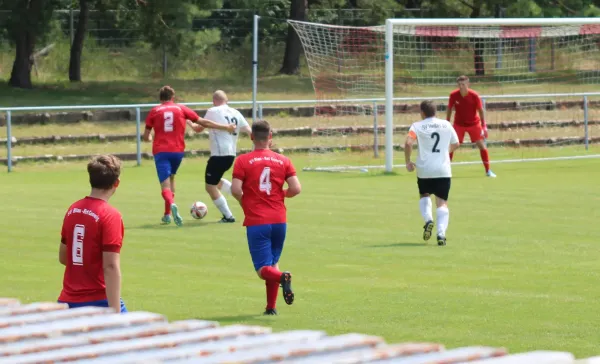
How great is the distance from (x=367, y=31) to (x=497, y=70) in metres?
5.58

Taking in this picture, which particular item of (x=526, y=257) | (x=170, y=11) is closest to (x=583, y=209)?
(x=526, y=257)

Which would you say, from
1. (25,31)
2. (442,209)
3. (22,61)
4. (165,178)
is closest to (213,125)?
(165,178)

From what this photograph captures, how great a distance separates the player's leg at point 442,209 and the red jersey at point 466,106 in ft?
28.0

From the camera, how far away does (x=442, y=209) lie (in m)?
14.0

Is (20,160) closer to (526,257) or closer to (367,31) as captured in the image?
(367,31)

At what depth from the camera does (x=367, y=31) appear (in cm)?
2609

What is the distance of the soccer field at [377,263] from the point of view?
31.5 feet

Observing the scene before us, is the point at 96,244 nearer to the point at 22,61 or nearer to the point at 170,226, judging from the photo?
the point at 170,226

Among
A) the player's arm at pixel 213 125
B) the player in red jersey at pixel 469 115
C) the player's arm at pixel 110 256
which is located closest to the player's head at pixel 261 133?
the player's arm at pixel 110 256

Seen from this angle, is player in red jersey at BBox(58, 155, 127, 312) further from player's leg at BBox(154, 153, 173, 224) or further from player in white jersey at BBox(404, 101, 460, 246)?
player's leg at BBox(154, 153, 173, 224)

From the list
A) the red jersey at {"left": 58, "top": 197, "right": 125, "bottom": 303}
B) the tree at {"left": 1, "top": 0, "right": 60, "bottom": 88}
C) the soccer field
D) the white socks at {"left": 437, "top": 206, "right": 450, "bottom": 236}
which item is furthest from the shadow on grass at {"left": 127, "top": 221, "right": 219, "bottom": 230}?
the tree at {"left": 1, "top": 0, "right": 60, "bottom": 88}

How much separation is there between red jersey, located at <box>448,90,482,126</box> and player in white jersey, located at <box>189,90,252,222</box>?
6759 millimetres

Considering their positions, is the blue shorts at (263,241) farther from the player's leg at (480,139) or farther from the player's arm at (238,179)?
the player's leg at (480,139)

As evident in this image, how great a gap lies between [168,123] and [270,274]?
7162mm
